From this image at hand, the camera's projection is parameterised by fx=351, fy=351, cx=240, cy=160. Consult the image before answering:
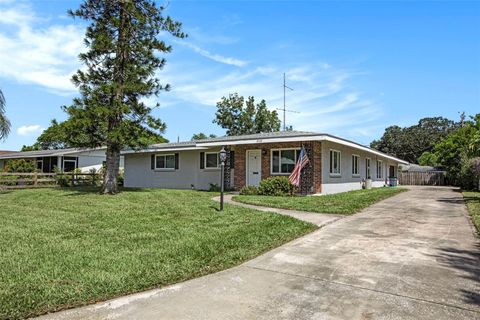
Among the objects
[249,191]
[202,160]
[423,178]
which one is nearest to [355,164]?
[249,191]

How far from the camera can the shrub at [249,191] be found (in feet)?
54.3

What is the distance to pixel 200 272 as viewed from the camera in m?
4.98

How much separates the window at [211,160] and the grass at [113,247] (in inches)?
374

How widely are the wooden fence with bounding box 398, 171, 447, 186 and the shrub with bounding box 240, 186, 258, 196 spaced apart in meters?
Answer: 27.8

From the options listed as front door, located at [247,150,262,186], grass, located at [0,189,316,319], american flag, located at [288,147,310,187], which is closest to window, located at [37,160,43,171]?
front door, located at [247,150,262,186]

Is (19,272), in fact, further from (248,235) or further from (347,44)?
(347,44)

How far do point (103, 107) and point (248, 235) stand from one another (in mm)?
10424

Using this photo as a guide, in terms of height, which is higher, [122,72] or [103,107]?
[122,72]

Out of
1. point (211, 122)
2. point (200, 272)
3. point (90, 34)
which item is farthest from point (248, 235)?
point (211, 122)

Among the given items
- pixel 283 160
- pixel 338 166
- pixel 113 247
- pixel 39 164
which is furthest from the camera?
pixel 39 164

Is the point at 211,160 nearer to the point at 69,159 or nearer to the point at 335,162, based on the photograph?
the point at 335,162

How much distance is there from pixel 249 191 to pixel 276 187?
1.36 metres

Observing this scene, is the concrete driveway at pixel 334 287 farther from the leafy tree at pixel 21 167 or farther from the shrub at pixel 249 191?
the leafy tree at pixel 21 167

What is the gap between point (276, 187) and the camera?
52.8 ft
